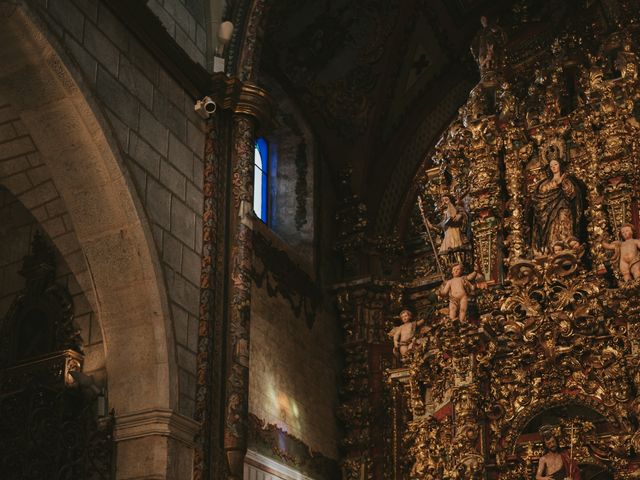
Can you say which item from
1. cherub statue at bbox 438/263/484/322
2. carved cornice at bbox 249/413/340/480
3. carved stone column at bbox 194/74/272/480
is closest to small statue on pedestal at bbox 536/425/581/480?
cherub statue at bbox 438/263/484/322

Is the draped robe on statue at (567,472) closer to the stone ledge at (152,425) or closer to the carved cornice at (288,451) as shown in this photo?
the carved cornice at (288,451)

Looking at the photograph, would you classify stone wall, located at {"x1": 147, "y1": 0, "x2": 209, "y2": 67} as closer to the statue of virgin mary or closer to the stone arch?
the stone arch

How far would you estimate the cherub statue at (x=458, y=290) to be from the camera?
13977 millimetres

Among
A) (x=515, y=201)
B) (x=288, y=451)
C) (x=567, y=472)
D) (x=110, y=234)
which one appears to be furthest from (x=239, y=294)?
(x=515, y=201)

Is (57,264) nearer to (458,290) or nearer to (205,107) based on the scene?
(205,107)

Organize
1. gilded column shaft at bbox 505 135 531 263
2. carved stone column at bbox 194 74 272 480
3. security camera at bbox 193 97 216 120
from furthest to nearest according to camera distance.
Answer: gilded column shaft at bbox 505 135 531 263
security camera at bbox 193 97 216 120
carved stone column at bbox 194 74 272 480

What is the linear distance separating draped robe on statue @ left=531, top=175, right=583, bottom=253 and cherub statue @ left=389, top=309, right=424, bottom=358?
1968 mm

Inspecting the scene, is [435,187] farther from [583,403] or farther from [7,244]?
[7,244]

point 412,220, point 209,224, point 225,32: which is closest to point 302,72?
point 412,220

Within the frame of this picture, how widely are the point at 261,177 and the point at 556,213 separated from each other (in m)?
4.80

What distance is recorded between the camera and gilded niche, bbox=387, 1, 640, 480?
13.1 metres

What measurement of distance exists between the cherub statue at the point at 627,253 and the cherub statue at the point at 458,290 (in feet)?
5.83

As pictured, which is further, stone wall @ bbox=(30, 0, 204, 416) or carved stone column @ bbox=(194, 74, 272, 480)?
carved stone column @ bbox=(194, 74, 272, 480)

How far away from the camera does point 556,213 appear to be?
1435 cm
